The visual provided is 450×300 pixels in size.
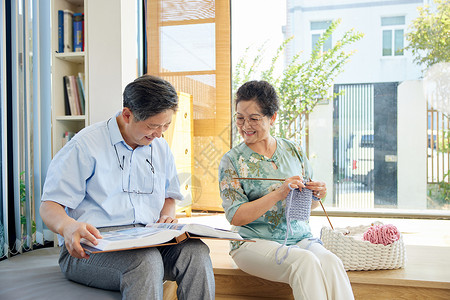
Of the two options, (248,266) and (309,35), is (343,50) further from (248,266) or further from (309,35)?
(248,266)

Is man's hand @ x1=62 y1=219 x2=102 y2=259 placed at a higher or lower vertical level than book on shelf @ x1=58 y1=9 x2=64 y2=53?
lower

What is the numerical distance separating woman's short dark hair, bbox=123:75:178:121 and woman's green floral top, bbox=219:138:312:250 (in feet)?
1.46

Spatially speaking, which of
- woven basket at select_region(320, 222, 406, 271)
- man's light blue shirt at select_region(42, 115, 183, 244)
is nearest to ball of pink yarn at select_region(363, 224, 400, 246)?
woven basket at select_region(320, 222, 406, 271)

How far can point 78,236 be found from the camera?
1280mm

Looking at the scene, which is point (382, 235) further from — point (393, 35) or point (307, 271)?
point (393, 35)

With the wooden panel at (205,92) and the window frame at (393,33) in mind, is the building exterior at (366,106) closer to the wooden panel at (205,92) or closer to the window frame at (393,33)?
the window frame at (393,33)

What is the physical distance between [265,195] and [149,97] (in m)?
0.61

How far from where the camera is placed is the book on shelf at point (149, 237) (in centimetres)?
123

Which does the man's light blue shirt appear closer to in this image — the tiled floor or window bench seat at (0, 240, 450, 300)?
window bench seat at (0, 240, 450, 300)

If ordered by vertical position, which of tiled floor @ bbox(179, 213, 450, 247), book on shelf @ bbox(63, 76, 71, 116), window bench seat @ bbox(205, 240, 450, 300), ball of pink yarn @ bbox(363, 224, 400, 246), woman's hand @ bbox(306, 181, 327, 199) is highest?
book on shelf @ bbox(63, 76, 71, 116)

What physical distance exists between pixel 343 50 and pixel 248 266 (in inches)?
113

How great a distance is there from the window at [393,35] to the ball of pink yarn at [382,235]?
8.01 feet

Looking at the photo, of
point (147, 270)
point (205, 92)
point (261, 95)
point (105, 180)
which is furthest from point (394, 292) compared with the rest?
point (205, 92)

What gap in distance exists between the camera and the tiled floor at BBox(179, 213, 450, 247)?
299 cm
